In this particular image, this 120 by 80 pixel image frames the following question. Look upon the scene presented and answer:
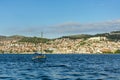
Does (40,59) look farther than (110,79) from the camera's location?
Yes

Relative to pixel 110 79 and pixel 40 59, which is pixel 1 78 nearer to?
pixel 110 79

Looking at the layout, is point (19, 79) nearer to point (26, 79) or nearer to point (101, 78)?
point (26, 79)

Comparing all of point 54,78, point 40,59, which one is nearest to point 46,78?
point 54,78

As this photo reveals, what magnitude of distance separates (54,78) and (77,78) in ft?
14.3

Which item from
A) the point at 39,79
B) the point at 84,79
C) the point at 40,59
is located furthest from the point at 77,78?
the point at 40,59

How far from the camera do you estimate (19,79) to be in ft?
242

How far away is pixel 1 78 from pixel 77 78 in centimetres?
1427

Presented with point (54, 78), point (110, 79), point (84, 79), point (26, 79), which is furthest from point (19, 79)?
point (110, 79)

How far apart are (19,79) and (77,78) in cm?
1110

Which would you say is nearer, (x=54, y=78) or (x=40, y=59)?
(x=54, y=78)

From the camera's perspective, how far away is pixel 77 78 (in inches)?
3024

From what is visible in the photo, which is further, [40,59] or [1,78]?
[40,59]

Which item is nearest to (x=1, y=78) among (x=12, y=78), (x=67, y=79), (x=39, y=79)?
(x=12, y=78)

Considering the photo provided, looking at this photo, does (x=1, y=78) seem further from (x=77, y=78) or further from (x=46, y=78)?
(x=77, y=78)
